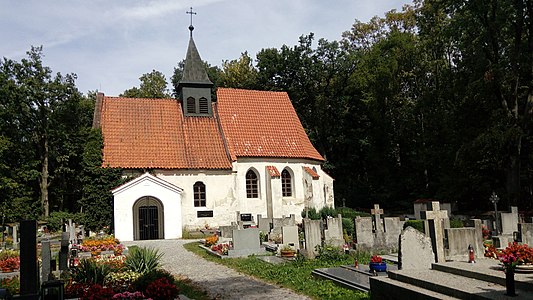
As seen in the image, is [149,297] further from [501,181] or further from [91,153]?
[501,181]

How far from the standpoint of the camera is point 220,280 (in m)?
12.7

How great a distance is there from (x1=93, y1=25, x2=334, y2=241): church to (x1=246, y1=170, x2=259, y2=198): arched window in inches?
2.6

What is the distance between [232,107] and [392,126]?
15603 millimetres

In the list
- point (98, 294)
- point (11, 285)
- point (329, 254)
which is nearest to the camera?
point (98, 294)

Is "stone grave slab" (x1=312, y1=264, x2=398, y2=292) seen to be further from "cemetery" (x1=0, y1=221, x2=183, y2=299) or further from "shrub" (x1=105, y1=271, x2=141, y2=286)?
"shrub" (x1=105, y1=271, x2=141, y2=286)

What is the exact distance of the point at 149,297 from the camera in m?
8.60

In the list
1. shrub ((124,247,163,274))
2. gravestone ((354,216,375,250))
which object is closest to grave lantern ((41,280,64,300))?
shrub ((124,247,163,274))

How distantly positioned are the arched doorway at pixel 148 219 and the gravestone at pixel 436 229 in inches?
749

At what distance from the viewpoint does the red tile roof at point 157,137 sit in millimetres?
29422

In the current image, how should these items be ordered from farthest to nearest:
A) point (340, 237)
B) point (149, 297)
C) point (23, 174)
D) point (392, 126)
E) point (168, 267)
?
point (392, 126), point (23, 174), point (340, 237), point (168, 267), point (149, 297)

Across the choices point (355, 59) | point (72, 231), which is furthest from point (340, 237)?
point (355, 59)

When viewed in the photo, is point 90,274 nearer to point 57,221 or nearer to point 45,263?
point 45,263

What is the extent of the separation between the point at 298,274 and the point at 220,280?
2078 millimetres

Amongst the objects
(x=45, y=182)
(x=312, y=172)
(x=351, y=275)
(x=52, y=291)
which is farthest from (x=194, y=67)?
(x=52, y=291)
